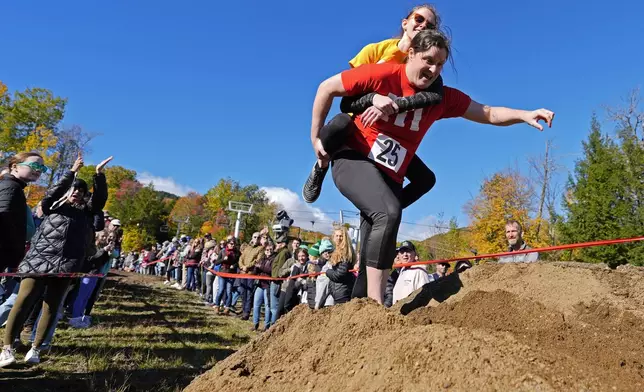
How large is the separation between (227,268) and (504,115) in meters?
9.79

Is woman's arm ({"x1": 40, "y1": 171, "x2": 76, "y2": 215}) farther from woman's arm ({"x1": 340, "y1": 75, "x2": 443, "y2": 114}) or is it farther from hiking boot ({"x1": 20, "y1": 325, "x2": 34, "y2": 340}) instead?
woman's arm ({"x1": 340, "y1": 75, "x2": 443, "y2": 114})

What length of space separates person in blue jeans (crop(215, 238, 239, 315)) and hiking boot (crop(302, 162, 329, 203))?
8826 millimetres

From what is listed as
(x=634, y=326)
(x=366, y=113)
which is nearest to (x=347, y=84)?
(x=366, y=113)

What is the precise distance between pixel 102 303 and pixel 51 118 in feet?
123

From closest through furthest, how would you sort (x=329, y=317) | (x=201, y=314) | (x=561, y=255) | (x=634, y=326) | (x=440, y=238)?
(x=634, y=326), (x=329, y=317), (x=201, y=314), (x=561, y=255), (x=440, y=238)

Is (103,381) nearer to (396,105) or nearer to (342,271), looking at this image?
(342,271)

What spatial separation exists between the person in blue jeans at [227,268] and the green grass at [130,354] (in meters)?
2.10

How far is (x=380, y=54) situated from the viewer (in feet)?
10.1

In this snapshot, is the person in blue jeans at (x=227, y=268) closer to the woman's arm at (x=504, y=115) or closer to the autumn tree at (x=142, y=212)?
the woman's arm at (x=504, y=115)

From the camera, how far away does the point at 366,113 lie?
2514 millimetres

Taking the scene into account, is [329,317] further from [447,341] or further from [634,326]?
[634,326]

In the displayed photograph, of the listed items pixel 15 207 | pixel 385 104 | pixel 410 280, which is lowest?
pixel 410 280

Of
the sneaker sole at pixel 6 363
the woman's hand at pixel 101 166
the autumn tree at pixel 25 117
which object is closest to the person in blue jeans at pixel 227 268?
the woman's hand at pixel 101 166

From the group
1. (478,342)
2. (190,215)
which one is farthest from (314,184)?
(190,215)
